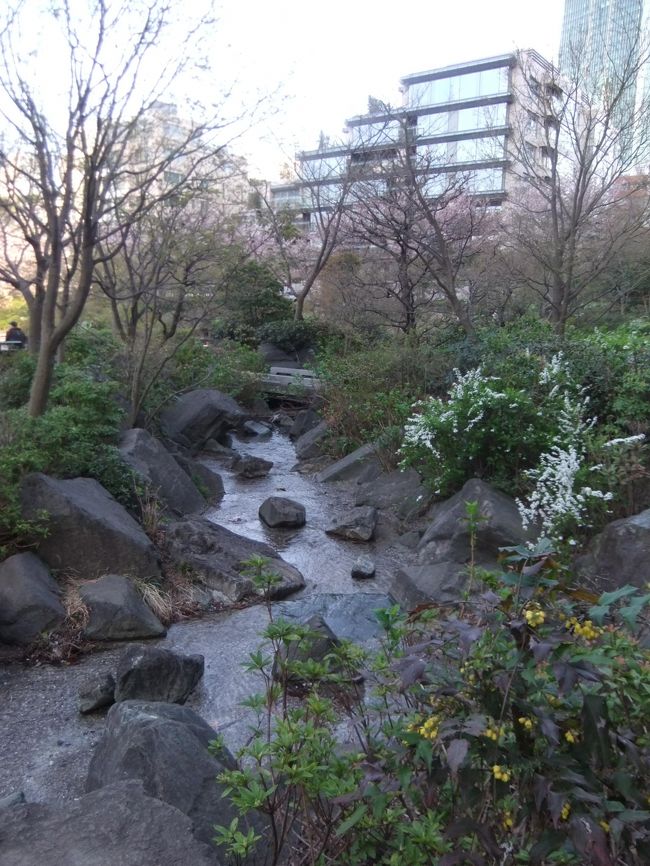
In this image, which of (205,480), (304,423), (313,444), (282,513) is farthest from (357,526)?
(304,423)

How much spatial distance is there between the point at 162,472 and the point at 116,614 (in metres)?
3.50

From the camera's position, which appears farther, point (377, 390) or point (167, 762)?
point (377, 390)

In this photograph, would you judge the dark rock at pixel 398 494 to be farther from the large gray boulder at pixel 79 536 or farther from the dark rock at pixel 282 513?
the large gray boulder at pixel 79 536

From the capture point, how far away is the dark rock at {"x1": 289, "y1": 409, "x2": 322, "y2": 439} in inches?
583

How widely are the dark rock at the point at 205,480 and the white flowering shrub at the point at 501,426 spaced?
3453 mm

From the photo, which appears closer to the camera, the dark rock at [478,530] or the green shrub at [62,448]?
the green shrub at [62,448]

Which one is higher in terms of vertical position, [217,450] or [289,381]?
[289,381]

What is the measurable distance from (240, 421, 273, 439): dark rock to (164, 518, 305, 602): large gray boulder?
23.5 ft

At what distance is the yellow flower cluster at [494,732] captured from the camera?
1.71 metres

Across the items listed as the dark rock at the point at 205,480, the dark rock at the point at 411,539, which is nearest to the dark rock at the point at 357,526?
the dark rock at the point at 411,539

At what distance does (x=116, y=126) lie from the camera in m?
7.44

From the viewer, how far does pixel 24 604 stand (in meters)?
5.58

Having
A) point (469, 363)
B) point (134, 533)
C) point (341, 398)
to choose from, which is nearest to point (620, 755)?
point (134, 533)

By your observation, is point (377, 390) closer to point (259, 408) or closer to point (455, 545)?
point (259, 408)
